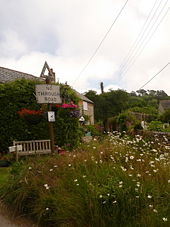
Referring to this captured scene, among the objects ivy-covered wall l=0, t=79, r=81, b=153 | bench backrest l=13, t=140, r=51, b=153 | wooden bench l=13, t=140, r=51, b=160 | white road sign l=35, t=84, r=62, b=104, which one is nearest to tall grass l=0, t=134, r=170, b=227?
white road sign l=35, t=84, r=62, b=104

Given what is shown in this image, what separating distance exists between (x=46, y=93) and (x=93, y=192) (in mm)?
2907

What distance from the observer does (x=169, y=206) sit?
2432 mm

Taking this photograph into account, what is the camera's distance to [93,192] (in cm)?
263

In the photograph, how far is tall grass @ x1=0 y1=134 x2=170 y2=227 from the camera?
95.9 inches

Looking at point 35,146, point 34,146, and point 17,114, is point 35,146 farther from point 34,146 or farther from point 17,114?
point 17,114

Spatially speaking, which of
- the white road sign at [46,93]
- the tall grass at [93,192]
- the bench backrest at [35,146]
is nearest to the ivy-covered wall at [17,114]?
the bench backrest at [35,146]

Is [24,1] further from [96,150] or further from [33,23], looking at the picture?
[96,150]

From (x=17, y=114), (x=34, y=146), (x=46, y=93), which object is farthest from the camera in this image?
(x=17, y=114)

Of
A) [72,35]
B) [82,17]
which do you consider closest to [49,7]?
[82,17]

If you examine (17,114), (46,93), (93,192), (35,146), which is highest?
(46,93)

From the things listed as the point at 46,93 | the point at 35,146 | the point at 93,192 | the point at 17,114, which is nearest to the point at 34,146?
the point at 35,146

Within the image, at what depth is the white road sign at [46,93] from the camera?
16.0 ft

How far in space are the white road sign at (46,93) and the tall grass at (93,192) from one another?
65.4 inches

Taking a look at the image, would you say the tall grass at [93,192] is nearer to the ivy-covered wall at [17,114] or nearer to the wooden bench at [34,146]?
the wooden bench at [34,146]
